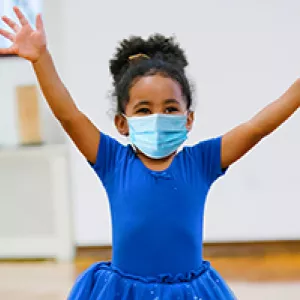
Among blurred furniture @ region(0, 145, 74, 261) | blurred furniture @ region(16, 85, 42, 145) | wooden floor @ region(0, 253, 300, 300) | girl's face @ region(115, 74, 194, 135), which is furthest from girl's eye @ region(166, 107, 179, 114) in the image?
blurred furniture @ region(16, 85, 42, 145)

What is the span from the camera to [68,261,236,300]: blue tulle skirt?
0.98 m

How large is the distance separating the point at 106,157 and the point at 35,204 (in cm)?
203

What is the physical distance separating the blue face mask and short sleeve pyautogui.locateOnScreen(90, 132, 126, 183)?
49 millimetres

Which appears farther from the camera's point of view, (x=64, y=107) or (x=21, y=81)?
(x=21, y=81)

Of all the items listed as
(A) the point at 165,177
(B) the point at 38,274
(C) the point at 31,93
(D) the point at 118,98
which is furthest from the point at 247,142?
(C) the point at 31,93

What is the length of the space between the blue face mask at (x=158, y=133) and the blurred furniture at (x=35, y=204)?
1791mm

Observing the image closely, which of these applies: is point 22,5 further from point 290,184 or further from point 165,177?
point 165,177

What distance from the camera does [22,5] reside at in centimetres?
300

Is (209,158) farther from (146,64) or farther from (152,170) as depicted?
(146,64)

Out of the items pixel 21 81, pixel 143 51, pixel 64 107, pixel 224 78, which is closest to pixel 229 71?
pixel 224 78

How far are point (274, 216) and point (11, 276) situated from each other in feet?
4.65

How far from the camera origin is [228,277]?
7.80ft

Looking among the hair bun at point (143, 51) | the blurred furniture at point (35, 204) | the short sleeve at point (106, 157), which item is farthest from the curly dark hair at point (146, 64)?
the blurred furniture at point (35, 204)

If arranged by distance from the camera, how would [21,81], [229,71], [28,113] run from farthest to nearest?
1. [21,81]
2. [28,113]
3. [229,71]
